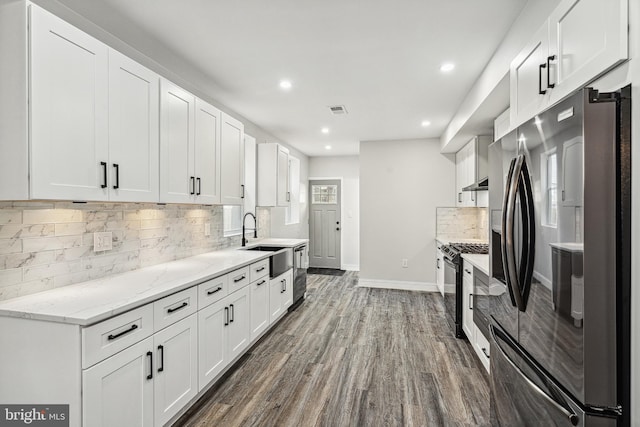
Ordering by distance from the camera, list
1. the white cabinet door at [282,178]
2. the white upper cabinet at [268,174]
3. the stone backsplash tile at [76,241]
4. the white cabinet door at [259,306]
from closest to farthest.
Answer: the stone backsplash tile at [76,241]
the white cabinet door at [259,306]
the white upper cabinet at [268,174]
the white cabinet door at [282,178]

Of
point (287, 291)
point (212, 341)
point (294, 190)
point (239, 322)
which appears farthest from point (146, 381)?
point (294, 190)

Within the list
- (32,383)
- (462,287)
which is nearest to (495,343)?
(462,287)

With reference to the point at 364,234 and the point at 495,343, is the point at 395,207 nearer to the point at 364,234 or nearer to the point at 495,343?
the point at 364,234

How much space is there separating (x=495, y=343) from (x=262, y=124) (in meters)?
3.88

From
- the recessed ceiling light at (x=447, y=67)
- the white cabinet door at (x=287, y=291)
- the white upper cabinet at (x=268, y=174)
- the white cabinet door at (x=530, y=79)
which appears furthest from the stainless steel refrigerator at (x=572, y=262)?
the white upper cabinet at (x=268, y=174)

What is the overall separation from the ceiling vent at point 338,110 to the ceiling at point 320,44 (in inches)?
4.6

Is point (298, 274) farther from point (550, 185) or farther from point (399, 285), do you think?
point (550, 185)

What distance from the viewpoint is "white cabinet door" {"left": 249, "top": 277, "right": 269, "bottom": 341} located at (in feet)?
9.79

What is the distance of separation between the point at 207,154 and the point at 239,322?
1.49 metres

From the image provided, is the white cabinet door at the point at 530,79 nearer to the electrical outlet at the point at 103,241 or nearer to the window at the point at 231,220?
the electrical outlet at the point at 103,241

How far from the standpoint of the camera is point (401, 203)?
554cm

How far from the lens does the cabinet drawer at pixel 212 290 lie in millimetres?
2176

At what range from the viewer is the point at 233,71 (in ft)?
9.19

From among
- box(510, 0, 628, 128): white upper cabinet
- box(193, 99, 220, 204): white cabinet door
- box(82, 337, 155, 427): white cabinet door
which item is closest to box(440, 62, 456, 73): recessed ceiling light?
box(510, 0, 628, 128): white upper cabinet
